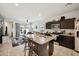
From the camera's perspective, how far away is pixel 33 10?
2336mm

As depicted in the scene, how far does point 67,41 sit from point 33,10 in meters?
0.97

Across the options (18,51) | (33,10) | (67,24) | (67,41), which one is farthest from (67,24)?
(18,51)

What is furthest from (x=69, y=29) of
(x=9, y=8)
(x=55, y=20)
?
(x=9, y=8)

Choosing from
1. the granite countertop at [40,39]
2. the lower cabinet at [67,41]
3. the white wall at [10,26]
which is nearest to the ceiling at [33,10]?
the white wall at [10,26]

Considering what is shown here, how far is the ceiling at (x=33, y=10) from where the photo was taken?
7.51 feet

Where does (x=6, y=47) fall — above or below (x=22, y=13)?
below

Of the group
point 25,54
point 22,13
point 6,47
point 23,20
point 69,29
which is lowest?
point 25,54

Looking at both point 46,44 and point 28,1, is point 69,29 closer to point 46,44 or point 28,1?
point 46,44

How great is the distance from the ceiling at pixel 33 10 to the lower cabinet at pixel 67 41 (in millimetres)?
534

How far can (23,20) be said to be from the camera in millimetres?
2375

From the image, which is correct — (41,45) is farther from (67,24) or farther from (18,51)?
(67,24)

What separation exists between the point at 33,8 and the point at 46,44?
2.67 feet

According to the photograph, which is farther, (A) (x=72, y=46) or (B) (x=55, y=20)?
(B) (x=55, y=20)

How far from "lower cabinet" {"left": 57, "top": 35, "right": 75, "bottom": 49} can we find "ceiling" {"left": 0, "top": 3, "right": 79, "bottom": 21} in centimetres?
53
